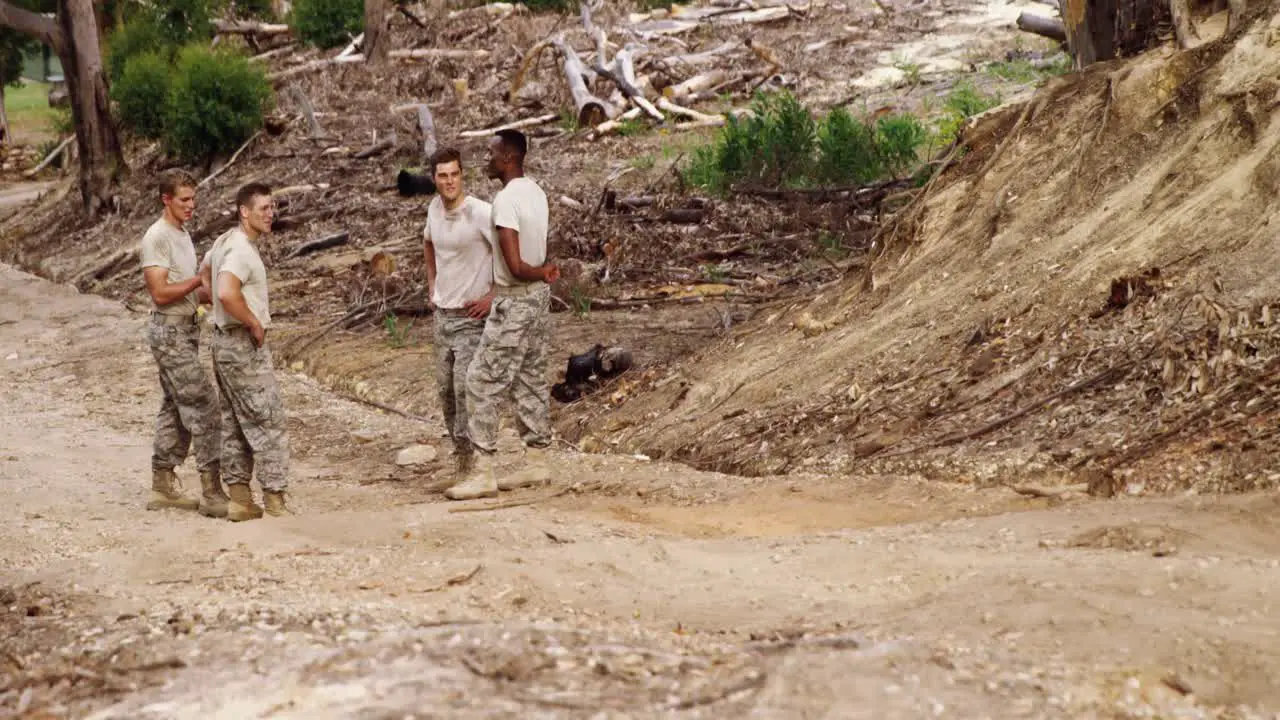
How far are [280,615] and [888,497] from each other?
118 inches

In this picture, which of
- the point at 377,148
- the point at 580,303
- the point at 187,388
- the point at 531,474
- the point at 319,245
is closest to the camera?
the point at 187,388

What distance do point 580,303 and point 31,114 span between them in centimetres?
3580

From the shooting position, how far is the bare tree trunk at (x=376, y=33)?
2567 centimetres

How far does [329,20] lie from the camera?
27672 millimetres

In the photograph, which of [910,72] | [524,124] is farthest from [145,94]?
[910,72]

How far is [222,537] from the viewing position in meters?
7.11

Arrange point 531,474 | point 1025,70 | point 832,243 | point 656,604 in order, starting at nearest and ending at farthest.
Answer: point 656,604 < point 531,474 < point 832,243 < point 1025,70

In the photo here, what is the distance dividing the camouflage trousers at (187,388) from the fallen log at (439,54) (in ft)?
58.1

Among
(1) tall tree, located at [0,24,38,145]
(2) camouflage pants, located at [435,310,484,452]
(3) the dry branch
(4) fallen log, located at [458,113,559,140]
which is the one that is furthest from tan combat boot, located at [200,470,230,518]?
(1) tall tree, located at [0,24,38,145]

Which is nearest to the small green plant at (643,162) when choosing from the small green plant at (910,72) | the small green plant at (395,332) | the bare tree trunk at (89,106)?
the small green plant at (910,72)

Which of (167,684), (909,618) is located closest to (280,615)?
(167,684)

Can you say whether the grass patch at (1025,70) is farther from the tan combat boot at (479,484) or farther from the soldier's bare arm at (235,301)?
the soldier's bare arm at (235,301)

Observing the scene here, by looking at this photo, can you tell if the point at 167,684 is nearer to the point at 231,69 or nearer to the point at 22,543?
the point at 22,543

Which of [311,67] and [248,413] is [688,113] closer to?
[311,67]
